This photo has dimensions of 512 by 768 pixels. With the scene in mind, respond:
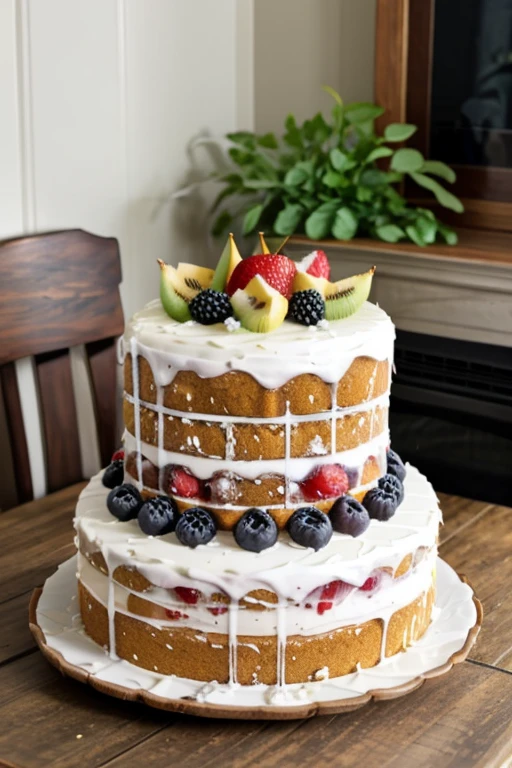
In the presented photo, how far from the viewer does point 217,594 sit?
135 cm

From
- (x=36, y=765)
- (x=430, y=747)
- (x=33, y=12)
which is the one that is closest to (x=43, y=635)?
(x=36, y=765)

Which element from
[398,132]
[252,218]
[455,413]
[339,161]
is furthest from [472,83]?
[455,413]

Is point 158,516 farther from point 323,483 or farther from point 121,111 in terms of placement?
point 121,111

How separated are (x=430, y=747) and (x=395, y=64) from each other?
73.3 inches

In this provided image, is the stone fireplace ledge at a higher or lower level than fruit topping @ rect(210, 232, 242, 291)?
lower

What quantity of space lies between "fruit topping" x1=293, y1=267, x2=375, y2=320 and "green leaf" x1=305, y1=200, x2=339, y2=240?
3.29 ft

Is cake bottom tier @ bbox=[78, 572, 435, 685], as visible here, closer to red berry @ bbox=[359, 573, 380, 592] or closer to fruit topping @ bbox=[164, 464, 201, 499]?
red berry @ bbox=[359, 573, 380, 592]

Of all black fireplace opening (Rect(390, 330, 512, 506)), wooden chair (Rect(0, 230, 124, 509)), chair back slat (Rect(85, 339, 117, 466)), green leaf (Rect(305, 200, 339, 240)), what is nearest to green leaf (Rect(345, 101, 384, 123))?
green leaf (Rect(305, 200, 339, 240))

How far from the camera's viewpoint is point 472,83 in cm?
262

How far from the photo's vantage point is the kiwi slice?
151 centimetres

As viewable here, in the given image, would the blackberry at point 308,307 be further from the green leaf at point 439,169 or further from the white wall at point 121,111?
the green leaf at point 439,169

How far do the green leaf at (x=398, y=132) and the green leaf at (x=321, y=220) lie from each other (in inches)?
8.0

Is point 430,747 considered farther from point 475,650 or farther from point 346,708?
point 475,650

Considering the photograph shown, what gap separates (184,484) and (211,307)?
0.24 metres
